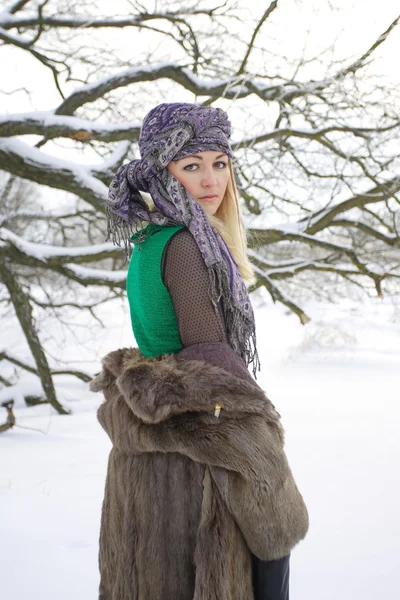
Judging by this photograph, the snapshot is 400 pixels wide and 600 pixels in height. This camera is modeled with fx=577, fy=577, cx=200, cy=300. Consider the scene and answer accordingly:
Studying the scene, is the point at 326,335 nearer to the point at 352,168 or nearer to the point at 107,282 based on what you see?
the point at 352,168

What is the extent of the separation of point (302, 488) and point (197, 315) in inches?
116

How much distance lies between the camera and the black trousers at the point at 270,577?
1.29m

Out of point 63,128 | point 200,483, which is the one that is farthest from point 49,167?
point 200,483

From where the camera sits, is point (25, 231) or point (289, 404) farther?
point (25, 231)

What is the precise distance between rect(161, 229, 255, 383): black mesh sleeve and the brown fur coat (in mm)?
41

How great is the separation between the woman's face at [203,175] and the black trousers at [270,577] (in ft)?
2.87

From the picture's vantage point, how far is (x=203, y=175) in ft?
4.96

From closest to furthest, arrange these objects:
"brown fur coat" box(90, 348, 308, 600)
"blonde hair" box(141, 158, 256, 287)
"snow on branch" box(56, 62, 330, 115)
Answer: "brown fur coat" box(90, 348, 308, 600) < "blonde hair" box(141, 158, 256, 287) < "snow on branch" box(56, 62, 330, 115)

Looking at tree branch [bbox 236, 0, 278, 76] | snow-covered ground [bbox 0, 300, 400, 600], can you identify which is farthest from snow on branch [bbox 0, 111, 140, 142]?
snow-covered ground [bbox 0, 300, 400, 600]

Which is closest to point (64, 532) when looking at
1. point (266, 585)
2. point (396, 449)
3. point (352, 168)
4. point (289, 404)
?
point (266, 585)

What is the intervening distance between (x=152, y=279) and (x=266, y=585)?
74 centimetres

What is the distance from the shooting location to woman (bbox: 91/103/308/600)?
1.23m

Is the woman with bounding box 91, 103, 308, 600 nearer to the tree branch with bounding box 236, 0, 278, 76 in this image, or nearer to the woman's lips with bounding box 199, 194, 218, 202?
the woman's lips with bounding box 199, 194, 218, 202

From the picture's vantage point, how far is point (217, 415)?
122 cm
